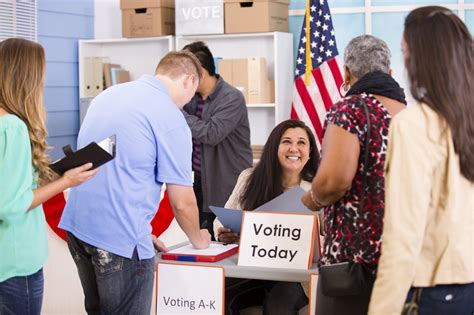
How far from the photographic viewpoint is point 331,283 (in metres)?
2.08

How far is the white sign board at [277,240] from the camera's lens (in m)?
2.89

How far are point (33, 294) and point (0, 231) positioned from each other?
8.0 inches

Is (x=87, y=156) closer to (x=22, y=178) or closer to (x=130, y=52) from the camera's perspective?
(x=22, y=178)

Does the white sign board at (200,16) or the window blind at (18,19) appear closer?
the window blind at (18,19)

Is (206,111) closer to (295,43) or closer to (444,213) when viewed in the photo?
(295,43)

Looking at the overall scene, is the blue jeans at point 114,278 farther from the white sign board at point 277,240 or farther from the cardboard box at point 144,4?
the cardboard box at point 144,4

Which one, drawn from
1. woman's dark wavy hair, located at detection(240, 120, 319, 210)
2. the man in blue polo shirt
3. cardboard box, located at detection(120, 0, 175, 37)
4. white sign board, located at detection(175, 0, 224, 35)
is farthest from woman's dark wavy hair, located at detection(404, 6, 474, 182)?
cardboard box, located at detection(120, 0, 175, 37)

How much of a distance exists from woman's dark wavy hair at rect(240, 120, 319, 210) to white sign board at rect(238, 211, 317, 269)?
2.06ft

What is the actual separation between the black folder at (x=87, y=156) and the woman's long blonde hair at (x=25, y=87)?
6 centimetres

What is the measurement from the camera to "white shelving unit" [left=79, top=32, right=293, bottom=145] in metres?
5.53

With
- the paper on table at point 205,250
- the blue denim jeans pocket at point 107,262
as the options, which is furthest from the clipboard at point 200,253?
the blue denim jeans pocket at point 107,262

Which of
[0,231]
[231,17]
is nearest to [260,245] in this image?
[0,231]

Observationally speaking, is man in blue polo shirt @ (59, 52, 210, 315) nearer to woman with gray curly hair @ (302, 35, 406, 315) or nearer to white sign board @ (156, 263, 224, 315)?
white sign board @ (156, 263, 224, 315)

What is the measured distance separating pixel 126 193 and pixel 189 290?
0.64 metres
